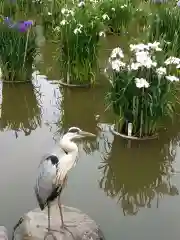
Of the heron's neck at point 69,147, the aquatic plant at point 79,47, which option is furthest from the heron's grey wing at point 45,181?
the aquatic plant at point 79,47

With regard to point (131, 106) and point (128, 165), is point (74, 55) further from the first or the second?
point (128, 165)

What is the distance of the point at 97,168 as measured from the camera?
171 inches

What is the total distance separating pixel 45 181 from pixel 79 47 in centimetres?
349

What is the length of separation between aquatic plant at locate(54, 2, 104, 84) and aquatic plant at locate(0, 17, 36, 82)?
0.40 meters

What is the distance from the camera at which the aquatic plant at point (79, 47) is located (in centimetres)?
621

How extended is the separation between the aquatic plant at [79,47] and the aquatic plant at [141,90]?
50.8 inches

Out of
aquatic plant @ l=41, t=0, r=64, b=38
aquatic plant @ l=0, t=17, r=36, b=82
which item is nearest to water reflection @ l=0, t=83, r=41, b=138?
aquatic plant @ l=0, t=17, r=36, b=82

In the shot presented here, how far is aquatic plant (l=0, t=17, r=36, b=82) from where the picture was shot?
20.5ft

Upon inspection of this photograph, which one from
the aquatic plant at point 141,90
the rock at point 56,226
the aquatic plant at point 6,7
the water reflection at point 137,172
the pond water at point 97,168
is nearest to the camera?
the rock at point 56,226

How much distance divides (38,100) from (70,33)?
0.91 m

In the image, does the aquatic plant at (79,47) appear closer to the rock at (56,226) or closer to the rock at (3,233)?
the rock at (56,226)

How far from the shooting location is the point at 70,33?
619cm

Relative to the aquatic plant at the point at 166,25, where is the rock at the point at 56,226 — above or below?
below

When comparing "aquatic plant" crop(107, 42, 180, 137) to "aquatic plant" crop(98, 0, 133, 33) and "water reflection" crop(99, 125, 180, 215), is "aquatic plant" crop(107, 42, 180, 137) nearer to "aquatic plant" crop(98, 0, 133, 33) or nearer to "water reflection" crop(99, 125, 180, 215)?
"water reflection" crop(99, 125, 180, 215)
